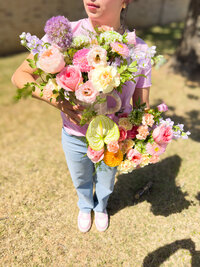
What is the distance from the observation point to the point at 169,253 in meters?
2.91

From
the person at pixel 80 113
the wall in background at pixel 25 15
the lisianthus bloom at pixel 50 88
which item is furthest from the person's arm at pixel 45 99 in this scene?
the wall in background at pixel 25 15

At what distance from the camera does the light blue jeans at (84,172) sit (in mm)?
2367

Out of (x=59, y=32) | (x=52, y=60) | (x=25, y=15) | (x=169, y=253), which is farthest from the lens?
(x=25, y=15)

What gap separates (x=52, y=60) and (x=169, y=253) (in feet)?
9.12

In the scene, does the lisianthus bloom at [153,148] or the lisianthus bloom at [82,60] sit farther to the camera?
the lisianthus bloom at [153,148]

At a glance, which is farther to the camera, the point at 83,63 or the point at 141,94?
the point at 141,94

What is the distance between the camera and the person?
1.80m

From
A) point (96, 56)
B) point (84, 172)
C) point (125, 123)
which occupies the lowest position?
point (84, 172)

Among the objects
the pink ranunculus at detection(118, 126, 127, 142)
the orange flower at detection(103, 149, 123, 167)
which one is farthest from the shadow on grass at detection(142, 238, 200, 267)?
the pink ranunculus at detection(118, 126, 127, 142)

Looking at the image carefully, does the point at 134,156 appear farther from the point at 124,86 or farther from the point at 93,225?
the point at 93,225

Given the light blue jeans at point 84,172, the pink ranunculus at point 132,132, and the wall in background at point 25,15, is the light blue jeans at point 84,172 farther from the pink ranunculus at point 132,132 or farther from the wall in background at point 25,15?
the wall in background at point 25,15

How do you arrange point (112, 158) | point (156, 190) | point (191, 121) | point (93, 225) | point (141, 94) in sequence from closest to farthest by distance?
point (112, 158)
point (141, 94)
point (93, 225)
point (156, 190)
point (191, 121)

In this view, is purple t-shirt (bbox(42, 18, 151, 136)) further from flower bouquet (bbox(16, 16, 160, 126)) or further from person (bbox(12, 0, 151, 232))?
flower bouquet (bbox(16, 16, 160, 126))

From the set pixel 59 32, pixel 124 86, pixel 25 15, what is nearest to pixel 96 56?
pixel 59 32
